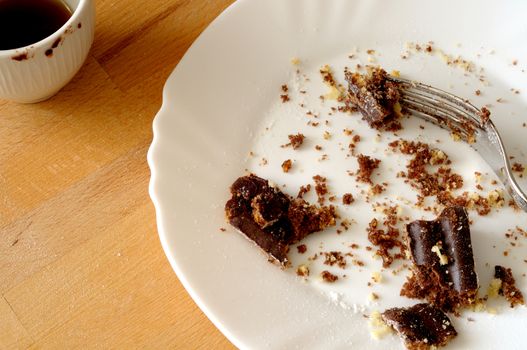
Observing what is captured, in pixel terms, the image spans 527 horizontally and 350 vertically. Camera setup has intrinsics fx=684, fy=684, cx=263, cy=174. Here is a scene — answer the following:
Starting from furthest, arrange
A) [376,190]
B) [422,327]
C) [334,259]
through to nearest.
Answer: [376,190] < [334,259] < [422,327]

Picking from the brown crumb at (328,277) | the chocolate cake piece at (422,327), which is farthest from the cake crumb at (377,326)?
the brown crumb at (328,277)

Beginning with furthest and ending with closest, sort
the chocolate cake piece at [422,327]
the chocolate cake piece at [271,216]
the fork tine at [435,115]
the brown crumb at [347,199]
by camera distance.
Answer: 1. the fork tine at [435,115]
2. the brown crumb at [347,199]
3. the chocolate cake piece at [271,216]
4. the chocolate cake piece at [422,327]

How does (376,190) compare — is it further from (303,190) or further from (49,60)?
(49,60)

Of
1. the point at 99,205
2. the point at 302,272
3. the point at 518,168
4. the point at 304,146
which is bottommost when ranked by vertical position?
the point at 99,205

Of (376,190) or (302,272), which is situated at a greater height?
(376,190)

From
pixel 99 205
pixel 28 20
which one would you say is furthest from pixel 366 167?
pixel 28 20

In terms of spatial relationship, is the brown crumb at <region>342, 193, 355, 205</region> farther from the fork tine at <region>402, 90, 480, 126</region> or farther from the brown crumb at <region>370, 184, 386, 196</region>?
the fork tine at <region>402, 90, 480, 126</region>

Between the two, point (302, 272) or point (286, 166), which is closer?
point (302, 272)

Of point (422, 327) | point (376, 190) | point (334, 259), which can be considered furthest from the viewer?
point (376, 190)

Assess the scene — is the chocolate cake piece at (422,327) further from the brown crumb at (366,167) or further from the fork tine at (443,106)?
the fork tine at (443,106)
